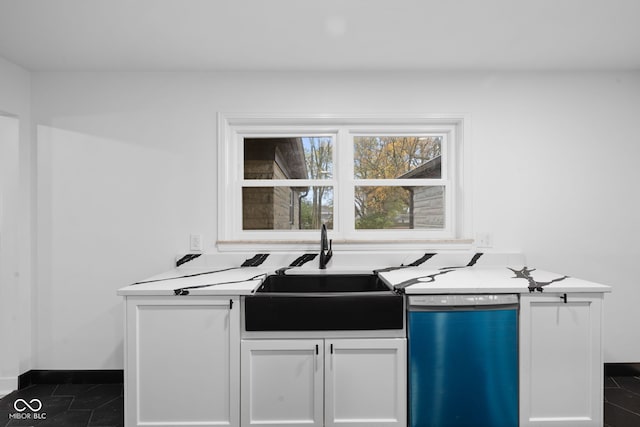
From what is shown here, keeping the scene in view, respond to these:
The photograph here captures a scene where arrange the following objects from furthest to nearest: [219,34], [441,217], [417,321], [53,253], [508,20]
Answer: [441,217] → [53,253] → [219,34] → [508,20] → [417,321]

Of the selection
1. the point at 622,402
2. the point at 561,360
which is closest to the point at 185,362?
the point at 561,360

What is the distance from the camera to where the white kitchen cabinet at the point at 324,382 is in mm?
1747

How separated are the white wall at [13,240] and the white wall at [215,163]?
0.10 metres

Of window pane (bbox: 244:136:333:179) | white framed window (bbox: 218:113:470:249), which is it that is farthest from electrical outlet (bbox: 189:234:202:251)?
window pane (bbox: 244:136:333:179)

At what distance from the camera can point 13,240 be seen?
2.41 meters

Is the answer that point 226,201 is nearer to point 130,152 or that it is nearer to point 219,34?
point 130,152

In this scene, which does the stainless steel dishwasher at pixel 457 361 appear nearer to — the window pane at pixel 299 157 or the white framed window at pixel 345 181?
the white framed window at pixel 345 181

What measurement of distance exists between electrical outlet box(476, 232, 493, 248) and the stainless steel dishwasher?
791 mm

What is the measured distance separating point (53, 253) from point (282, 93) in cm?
198

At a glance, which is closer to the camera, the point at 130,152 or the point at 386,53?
the point at 386,53

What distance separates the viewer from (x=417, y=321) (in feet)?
5.75

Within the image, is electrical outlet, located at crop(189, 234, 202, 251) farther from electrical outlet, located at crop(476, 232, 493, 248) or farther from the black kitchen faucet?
electrical outlet, located at crop(476, 232, 493, 248)

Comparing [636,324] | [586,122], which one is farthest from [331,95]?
[636,324]

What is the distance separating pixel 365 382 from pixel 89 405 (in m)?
1.74
